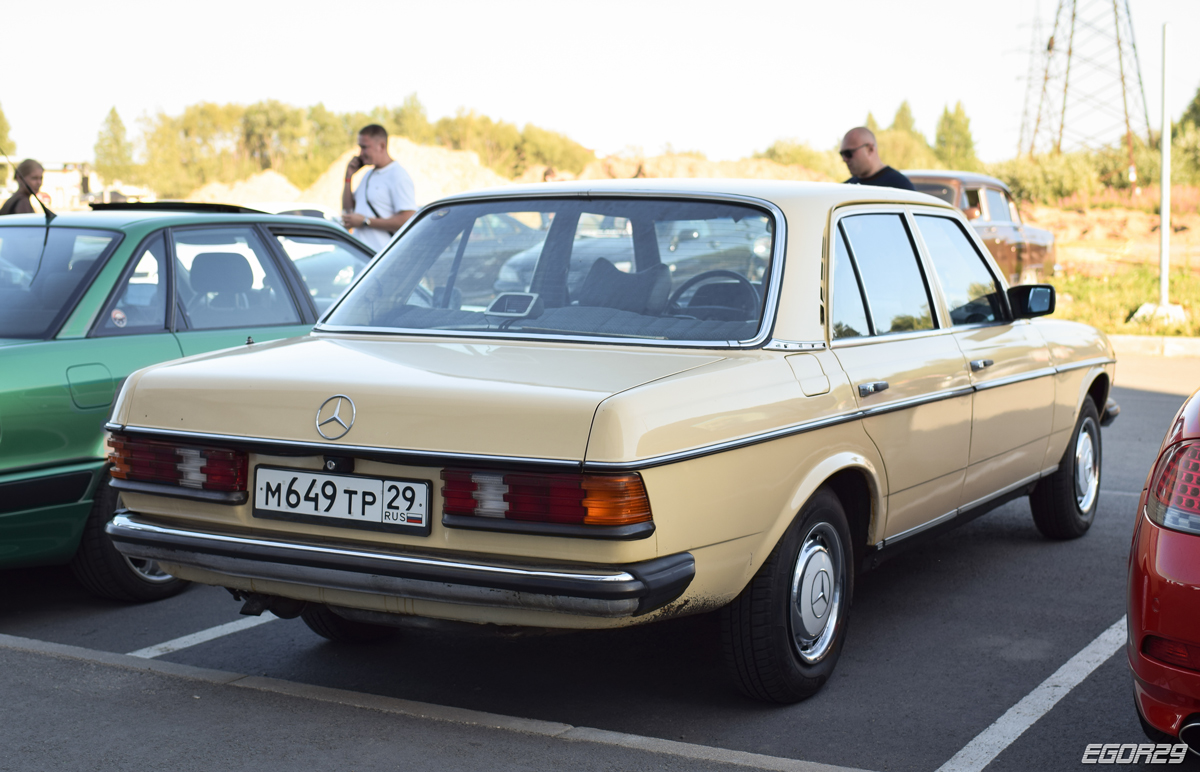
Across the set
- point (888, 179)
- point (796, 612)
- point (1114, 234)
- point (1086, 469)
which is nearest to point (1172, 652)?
point (796, 612)

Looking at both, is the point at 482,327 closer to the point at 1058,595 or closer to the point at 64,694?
the point at 64,694

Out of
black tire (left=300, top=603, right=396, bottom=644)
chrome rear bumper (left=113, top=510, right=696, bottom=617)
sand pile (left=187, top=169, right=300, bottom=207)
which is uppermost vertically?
sand pile (left=187, top=169, right=300, bottom=207)

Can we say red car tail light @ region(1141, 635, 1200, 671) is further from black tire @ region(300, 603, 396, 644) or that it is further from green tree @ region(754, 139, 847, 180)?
green tree @ region(754, 139, 847, 180)

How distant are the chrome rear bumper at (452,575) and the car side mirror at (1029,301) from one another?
2.73 meters

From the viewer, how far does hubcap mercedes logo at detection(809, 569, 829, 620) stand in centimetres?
376

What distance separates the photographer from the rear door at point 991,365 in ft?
15.7

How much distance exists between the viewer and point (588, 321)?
380 centimetres

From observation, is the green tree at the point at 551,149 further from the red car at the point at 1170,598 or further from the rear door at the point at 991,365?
the red car at the point at 1170,598

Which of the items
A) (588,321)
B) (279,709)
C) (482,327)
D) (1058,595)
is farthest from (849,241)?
(279,709)

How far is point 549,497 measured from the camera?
3010 millimetres

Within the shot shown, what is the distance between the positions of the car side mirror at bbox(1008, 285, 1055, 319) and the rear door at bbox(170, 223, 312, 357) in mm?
3194

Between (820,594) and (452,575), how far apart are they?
1.29 meters

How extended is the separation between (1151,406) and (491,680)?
805 centimetres

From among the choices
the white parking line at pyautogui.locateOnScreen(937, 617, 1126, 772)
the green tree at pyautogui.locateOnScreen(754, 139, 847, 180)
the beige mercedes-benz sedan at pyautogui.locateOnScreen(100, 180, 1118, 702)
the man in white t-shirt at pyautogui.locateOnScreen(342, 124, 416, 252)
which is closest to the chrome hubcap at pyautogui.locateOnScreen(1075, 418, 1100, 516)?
the beige mercedes-benz sedan at pyautogui.locateOnScreen(100, 180, 1118, 702)
